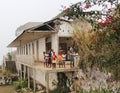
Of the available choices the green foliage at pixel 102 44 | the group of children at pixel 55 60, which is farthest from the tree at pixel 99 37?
the group of children at pixel 55 60

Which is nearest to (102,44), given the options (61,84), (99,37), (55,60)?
(99,37)

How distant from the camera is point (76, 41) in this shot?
53.6 feet

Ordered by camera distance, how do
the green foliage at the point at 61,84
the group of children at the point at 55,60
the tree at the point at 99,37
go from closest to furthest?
the tree at the point at 99,37, the group of children at the point at 55,60, the green foliage at the point at 61,84

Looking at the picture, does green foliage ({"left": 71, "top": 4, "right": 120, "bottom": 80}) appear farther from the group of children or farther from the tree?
the group of children

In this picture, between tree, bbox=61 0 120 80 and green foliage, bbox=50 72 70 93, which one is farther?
green foliage, bbox=50 72 70 93

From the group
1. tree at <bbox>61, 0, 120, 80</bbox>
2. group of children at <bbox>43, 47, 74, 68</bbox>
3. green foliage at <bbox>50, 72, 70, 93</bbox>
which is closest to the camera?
tree at <bbox>61, 0, 120, 80</bbox>

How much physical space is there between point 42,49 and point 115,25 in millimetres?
16572

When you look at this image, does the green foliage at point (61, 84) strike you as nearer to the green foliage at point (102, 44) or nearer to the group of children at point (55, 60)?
the group of children at point (55, 60)

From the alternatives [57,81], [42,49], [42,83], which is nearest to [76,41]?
[57,81]

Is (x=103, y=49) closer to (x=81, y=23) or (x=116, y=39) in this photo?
(x=116, y=39)

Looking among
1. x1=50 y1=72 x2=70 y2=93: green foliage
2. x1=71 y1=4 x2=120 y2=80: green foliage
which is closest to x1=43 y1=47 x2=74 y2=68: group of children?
x1=50 y1=72 x2=70 y2=93: green foliage

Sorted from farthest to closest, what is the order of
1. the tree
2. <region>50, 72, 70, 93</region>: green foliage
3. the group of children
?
<region>50, 72, 70, 93</region>: green foliage → the group of children → the tree

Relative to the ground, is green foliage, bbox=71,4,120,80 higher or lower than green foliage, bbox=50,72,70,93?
higher

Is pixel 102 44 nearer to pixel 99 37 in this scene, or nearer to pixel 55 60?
pixel 99 37
